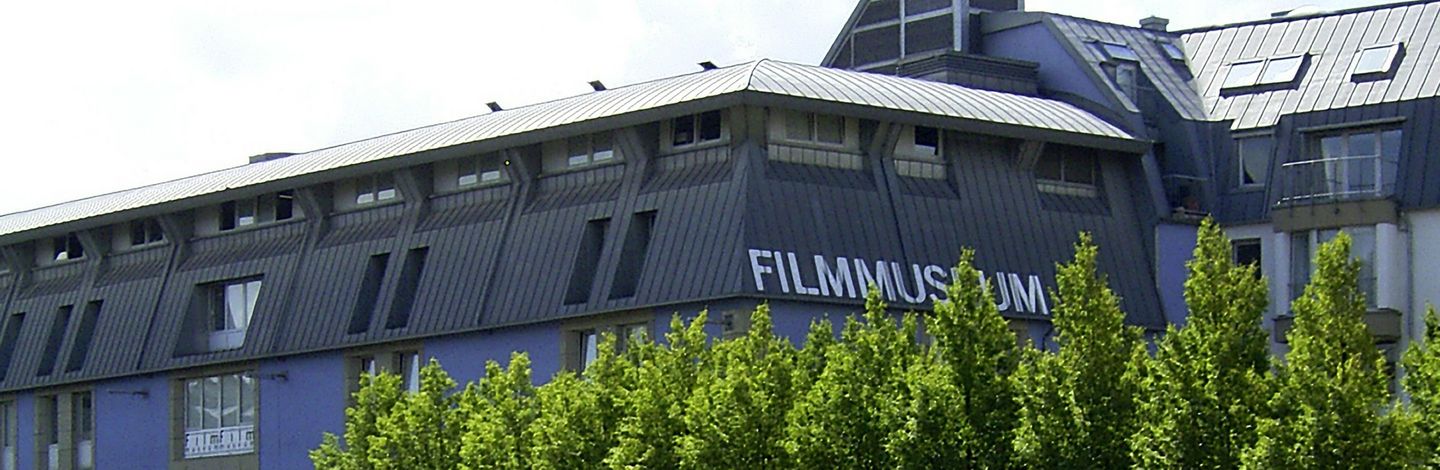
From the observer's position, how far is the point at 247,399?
254ft

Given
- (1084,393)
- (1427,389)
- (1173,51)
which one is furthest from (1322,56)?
(1084,393)

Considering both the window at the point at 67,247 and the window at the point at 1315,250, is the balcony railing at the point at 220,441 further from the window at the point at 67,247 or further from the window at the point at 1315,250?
the window at the point at 1315,250

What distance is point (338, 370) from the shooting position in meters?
73.9

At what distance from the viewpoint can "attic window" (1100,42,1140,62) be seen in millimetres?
74812

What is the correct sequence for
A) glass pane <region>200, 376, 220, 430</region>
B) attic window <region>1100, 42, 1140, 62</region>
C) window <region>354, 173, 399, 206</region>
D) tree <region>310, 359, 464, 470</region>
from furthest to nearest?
glass pane <region>200, 376, 220, 430</region> < attic window <region>1100, 42, 1140, 62</region> < window <region>354, 173, 399, 206</region> < tree <region>310, 359, 464, 470</region>

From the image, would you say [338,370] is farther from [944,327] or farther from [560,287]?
[944,327]

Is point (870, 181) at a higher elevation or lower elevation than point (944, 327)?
higher

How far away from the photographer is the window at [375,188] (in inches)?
2911

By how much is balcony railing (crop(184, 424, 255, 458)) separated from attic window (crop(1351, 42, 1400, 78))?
1123 inches

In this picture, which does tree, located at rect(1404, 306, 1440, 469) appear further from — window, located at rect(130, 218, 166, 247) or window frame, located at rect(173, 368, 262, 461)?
window, located at rect(130, 218, 166, 247)

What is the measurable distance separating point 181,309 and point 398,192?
28.9ft

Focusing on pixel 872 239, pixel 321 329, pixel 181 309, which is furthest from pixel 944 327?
pixel 181 309

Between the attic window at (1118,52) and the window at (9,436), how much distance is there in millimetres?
32820

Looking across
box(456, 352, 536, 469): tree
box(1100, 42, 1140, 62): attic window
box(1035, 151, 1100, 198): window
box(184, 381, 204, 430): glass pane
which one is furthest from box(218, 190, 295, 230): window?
box(456, 352, 536, 469): tree
